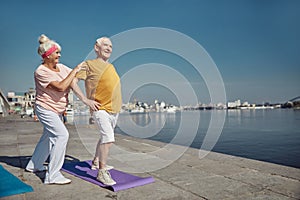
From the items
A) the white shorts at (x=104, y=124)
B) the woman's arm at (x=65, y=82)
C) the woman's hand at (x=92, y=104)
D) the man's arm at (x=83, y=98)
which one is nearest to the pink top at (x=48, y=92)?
the woman's arm at (x=65, y=82)

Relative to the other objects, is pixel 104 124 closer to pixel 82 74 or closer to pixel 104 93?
pixel 104 93

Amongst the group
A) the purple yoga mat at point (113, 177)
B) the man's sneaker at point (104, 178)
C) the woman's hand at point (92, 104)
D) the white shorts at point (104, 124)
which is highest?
the woman's hand at point (92, 104)

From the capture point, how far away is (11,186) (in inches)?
135

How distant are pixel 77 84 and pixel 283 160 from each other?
729 cm

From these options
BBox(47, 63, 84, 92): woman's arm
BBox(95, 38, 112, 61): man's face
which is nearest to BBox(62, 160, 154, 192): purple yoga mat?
BBox(47, 63, 84, 92): woman's arm

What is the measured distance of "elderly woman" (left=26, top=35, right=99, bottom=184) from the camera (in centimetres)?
367

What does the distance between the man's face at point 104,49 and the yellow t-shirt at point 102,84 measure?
9 cm

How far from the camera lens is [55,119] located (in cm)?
379

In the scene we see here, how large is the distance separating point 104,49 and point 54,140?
53.7 inches

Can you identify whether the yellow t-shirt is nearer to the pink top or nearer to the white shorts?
the white shorts

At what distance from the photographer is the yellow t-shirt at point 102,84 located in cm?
370

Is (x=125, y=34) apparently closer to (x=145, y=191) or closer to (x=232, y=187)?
(x=145, y=191)

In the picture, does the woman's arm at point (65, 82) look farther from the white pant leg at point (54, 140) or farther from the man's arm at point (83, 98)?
the white pant leg at point (54, 140)

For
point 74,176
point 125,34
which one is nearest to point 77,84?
point 125,34
